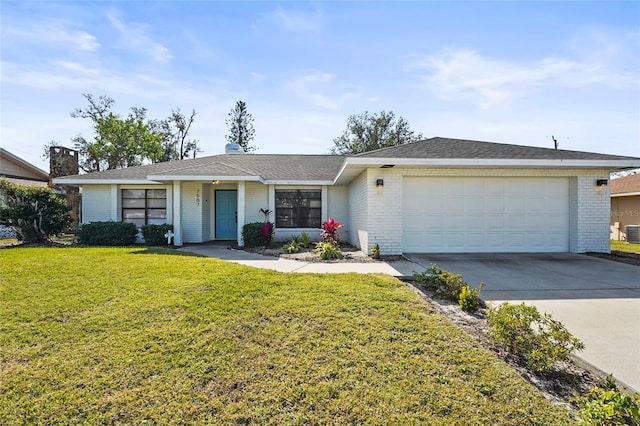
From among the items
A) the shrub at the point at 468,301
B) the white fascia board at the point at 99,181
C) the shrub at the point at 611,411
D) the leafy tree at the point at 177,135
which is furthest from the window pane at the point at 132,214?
the leafy tree at the point at 177,135

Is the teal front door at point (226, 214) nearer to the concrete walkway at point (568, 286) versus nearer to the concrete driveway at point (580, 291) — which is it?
the concrete walkway at point (568, 286)

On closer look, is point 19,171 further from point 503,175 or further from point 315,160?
point 503,175

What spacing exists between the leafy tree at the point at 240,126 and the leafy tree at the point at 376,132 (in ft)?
34.1

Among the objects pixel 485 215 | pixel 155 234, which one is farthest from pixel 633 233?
pixel 155 234

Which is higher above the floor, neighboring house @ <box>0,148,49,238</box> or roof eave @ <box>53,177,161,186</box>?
neighboring house @ <box>0,148,49,238</box>

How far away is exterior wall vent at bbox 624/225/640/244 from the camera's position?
579 inches

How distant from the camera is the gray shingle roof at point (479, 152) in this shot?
8.51 metres

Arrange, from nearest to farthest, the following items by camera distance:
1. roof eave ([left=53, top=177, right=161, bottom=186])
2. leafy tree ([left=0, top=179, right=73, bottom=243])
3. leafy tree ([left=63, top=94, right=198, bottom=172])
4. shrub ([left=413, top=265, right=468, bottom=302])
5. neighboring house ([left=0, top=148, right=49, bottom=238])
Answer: shrub ([left=413, top=265, right=468, bottom=302])
leafy tree ([left=0, top=179, right=73, bottom=243])
roof eave ([left=53, top=177, right=161, bottom=186])
neighboring house ([left=0, top=148, right=49, bottom=238])
leafy tree ([left=63, top=94, right=198, bottom=172])

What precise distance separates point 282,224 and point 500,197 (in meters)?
8.10

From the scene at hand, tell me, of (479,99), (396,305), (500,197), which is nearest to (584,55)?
(479,99)

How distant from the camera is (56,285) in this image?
17.4ft

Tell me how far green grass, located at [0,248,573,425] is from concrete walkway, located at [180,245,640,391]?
1.28m

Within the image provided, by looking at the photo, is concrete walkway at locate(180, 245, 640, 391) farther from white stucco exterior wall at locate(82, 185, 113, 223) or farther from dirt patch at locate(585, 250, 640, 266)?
white stucco exterior wall at locate(82, 185, 113, 223)

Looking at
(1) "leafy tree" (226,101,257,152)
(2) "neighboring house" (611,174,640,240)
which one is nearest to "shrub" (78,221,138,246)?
(2) "neighboring house" (611,174,640,240)
